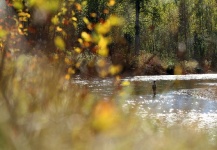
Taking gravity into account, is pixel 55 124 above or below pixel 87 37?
below

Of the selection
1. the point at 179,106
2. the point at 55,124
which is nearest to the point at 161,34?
the point at 179,106

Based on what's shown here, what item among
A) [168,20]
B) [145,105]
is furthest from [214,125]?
[168,20]

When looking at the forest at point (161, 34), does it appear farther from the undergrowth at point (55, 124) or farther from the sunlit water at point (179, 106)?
the undergrowth at point (55, 124)

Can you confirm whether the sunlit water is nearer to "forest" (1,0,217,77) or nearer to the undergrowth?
the undergrowth

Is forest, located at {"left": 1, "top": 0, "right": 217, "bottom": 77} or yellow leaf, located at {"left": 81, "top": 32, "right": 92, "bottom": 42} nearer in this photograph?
yellow leaf, located at {"left": 81, "top": 32, "right": 92, "bottom": 42}

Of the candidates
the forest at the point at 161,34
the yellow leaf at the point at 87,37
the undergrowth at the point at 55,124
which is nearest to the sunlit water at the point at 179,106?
the undergrowth at the point at 55,124

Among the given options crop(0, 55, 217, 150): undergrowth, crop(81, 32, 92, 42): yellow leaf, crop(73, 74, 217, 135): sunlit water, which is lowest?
crop(73, 74, 217, 135): sunlit water

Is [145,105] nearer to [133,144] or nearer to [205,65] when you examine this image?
[133,144]

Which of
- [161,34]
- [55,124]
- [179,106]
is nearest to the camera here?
[55,124]

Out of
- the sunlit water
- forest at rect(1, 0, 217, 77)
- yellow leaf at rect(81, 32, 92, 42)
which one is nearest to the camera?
yellow leaf at rect(81, 32, 92, 42)

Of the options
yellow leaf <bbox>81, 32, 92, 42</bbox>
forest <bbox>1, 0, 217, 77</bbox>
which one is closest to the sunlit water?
yellow leaf <bbox>81, 32, 92, 42</bbox>

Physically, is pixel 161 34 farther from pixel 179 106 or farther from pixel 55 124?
pixel 55 124

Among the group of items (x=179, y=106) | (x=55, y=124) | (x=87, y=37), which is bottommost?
(x=179, y=106)

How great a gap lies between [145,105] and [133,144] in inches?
630
